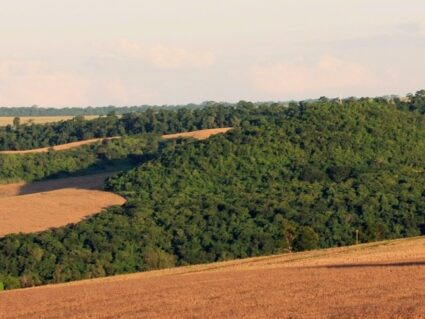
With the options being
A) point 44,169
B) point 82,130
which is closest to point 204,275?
point 44,169

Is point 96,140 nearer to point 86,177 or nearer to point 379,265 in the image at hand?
point 86,177

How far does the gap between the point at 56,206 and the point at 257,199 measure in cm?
1644

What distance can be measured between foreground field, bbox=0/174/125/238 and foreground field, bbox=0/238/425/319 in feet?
133

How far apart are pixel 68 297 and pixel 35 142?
117930 millimetres

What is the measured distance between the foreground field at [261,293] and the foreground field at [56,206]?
40393mm

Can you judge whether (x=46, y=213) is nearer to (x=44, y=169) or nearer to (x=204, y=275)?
(x=44, y=169)

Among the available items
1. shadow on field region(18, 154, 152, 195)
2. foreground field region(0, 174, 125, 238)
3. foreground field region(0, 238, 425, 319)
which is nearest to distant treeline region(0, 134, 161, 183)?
shadow on field region(18, 154, 152, 195)

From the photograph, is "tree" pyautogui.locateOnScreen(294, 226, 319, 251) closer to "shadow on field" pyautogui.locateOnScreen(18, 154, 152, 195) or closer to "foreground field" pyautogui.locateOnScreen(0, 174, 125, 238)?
"foreground field" pyautogui.locateOnScreen(0, 174, 125, 238)

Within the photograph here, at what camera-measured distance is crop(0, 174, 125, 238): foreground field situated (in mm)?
94250

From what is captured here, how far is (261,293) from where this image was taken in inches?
1537

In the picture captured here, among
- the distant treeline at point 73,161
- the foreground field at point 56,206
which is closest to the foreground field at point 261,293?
the foreground field at point 56,206

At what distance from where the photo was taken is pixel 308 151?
366ft

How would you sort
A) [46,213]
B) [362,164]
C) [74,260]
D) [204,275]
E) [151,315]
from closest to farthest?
[151,315], [204,275], [74,260], [46,213], [362,164]

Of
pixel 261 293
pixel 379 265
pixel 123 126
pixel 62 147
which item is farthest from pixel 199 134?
pixel 261 293
